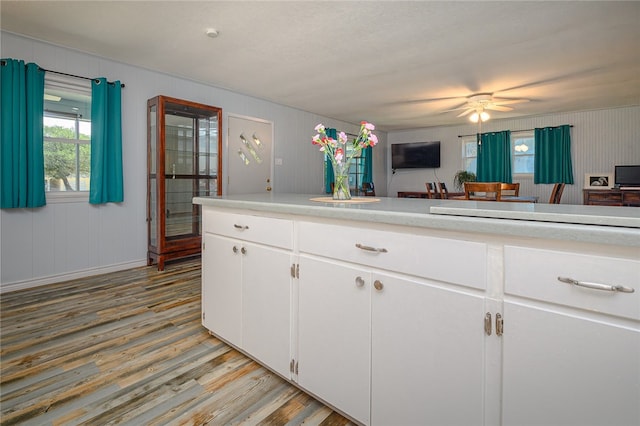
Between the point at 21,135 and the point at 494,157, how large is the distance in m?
7.69

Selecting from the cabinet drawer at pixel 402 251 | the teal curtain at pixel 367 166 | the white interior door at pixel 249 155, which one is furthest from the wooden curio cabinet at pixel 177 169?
the teal curtain at pixel 367 166

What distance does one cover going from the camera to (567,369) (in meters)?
0.85

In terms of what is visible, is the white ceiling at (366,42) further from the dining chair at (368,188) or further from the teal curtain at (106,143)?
the dining chair at (368,188)

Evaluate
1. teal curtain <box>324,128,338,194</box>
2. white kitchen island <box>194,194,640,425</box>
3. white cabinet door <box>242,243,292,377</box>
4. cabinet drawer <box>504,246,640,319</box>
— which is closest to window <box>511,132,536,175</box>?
teal curtain <box>324,128,338,194</box>

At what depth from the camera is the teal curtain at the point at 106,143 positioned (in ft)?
11.6

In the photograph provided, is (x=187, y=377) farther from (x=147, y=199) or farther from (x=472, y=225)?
(x=147, y=199)

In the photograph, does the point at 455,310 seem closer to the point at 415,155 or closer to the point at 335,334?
the point at 335,334

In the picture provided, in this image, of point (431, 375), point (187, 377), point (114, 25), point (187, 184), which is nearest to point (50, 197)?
A: point (187, 184)

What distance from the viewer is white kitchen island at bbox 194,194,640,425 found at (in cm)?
80

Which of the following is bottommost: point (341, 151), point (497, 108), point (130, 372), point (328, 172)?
point (130, 372)

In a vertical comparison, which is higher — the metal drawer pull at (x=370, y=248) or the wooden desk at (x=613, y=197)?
the wooden desk at (x=613, y=197)

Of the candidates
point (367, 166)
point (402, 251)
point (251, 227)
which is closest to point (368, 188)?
point (367, 166)

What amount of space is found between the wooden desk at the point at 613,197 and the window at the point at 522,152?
1258 millimetres

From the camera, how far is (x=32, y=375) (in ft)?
5.67
